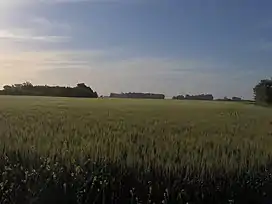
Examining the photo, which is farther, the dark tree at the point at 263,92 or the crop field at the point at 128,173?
the dark tree at the point at 263,92

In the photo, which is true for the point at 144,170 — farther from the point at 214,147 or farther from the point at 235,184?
the point at 214,147

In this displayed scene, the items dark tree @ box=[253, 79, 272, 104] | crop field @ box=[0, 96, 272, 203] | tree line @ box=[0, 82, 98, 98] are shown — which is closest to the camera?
crop field @ box=[0, 96, 272, 203]

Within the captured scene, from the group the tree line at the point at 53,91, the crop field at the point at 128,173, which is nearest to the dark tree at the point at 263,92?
the tree line at the point at 53,91

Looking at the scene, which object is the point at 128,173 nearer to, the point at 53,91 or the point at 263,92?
the point at 263,92

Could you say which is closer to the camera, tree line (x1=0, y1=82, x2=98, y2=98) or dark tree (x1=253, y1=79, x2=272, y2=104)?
dark tree (x1=253, y1=79, x2=272, y2=104)

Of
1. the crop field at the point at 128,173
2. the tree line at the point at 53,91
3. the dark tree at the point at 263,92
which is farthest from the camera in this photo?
the tree line at the point at 53,91

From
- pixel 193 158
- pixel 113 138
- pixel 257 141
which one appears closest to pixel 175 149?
pixel 193 158

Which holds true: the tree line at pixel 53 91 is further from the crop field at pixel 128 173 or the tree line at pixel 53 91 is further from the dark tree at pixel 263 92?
the crop field at pixel 128 173

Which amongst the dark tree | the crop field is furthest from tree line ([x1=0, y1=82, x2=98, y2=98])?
the crop field

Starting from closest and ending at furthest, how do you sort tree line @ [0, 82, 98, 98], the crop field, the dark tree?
the crop field, the dark tree, tree line @ [0, 82, 98, 98]

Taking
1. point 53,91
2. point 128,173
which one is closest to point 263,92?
point 53,91

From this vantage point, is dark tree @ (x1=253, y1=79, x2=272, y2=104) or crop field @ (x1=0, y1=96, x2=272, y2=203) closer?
crop field @ (x1=0, y1=96, x2=272, y2=203)

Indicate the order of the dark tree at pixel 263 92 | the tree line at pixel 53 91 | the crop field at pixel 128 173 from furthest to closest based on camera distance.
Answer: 1. the tree line at pixel 53 91
2. the dark tree at pixel 263 92
3. the crop field at pixel 128 173

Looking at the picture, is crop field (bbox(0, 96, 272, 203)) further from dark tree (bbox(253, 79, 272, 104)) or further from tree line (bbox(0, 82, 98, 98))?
tree line (bbox(0, 82, 98, 98))
